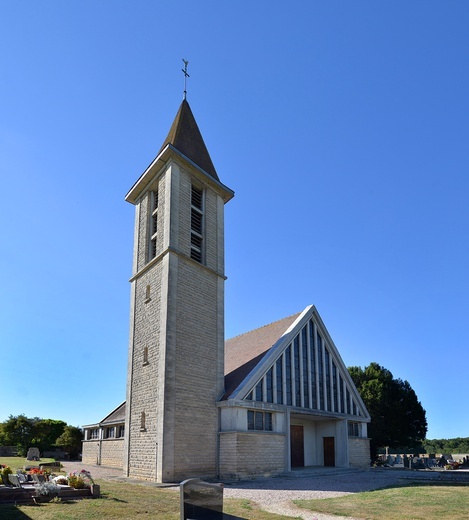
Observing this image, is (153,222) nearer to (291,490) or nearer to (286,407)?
(286,407)

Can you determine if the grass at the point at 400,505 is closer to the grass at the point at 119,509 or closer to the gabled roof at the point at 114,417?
the grass at the point at 119,509

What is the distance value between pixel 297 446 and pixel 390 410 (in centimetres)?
1792

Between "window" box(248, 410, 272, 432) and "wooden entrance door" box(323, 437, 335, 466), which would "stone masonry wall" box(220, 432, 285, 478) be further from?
"wooden entrance door" box(323, 437, 335, 466)

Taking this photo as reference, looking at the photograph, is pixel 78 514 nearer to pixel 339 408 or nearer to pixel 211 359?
pixel 211 359

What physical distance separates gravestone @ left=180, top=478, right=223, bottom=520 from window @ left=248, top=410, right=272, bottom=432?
14.7 metres

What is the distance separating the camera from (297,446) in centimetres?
3075

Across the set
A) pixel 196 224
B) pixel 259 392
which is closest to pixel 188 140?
pixel 196 224

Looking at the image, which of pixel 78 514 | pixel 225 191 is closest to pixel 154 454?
pixel 78 514

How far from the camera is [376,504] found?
13688mm

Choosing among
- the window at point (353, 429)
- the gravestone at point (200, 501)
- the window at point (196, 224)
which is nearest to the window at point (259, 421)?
the window at point (196, 224)

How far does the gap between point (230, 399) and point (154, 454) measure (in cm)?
461

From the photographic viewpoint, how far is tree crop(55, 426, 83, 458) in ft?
144

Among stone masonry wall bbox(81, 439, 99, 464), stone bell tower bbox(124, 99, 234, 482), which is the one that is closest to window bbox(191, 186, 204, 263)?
stone bell tower bbox(124, 99, 234, 482)

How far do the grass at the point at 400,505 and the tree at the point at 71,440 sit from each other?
35049 mm
